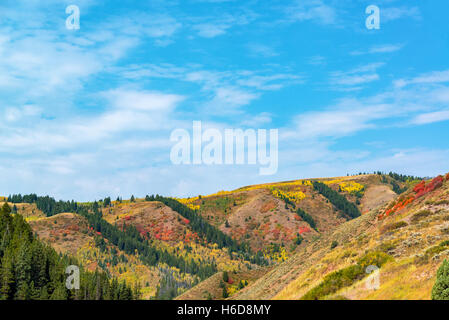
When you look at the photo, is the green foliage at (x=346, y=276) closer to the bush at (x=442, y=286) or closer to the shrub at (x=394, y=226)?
the shrub at (x=394, y=226)

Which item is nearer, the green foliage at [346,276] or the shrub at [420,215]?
the green foliage at [346,276]

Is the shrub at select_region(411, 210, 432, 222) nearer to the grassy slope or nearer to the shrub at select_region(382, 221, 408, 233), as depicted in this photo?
the shrub at select_region(382, 221, 408, 233)

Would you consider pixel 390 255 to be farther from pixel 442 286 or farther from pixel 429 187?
pixel 429 187

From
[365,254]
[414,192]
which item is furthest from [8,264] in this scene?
[414,192]

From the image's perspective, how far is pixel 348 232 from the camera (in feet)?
231

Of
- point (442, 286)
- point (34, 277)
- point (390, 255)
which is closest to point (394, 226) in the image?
point (390, 255)

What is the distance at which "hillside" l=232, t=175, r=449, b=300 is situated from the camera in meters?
35.7

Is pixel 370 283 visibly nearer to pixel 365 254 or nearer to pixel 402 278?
pixel 402 278

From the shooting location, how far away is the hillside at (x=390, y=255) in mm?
35688

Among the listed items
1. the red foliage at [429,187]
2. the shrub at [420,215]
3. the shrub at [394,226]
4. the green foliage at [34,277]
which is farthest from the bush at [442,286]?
the green foliage at [34,277]

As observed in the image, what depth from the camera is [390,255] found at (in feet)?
146

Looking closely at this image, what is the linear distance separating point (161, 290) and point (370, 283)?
133926 millimetres

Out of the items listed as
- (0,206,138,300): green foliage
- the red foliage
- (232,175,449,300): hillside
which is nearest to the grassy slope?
(0,206,138,300): green foliage
